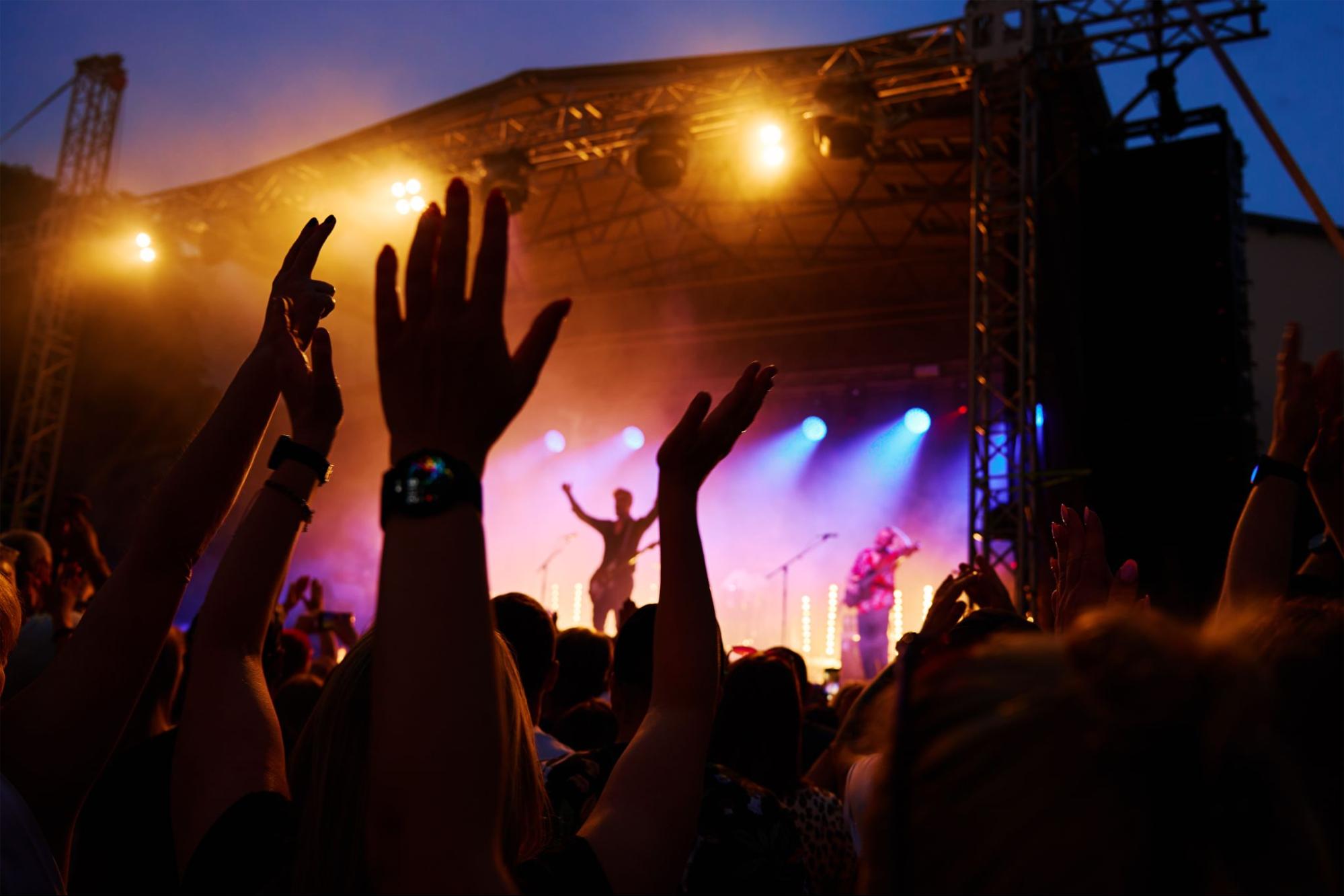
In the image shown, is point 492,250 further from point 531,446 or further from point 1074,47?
point 531,446

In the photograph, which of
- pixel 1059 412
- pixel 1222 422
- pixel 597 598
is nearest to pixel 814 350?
pixel 1059 412

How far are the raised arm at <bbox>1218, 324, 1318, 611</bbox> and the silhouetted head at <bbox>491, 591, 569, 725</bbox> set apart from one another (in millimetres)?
1397

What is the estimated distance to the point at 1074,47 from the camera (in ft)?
25.6

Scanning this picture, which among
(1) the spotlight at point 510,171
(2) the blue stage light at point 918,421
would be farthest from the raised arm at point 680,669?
(2) the blue stage light at point 918,421

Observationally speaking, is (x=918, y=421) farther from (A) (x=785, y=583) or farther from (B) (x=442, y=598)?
(B) (x=442, y=598)

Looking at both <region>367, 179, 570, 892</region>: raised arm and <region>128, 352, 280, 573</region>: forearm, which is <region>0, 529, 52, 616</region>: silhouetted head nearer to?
<region>128, 352, 280, 573</region>: forearm

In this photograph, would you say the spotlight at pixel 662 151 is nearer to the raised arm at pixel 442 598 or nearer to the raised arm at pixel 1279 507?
the raised arm at pixel 1279 507

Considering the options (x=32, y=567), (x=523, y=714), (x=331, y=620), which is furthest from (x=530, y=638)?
(x=331, y=620)

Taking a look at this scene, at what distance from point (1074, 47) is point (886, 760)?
8396 millimetres

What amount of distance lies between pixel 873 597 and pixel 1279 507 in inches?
365

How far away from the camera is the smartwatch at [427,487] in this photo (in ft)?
2.53

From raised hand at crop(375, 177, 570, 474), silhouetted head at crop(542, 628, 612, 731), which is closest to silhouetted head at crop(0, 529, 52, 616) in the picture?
silhouetted head at crop(542, 628, 612, 731)

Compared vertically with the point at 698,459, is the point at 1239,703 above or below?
below

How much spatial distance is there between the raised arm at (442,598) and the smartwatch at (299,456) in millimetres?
676
